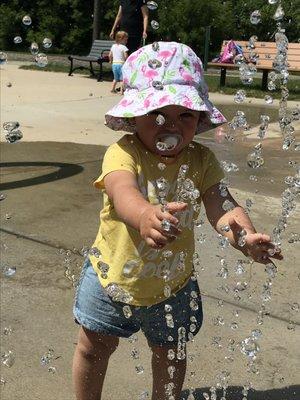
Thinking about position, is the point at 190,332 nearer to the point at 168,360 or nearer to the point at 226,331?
the point at 168,360

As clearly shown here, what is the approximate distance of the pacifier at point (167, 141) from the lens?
1715 mm

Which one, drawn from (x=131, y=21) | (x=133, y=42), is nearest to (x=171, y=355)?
(x=131, y=21)

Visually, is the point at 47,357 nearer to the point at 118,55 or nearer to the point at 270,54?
the point at 118,55

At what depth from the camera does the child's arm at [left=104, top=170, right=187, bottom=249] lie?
138 cm

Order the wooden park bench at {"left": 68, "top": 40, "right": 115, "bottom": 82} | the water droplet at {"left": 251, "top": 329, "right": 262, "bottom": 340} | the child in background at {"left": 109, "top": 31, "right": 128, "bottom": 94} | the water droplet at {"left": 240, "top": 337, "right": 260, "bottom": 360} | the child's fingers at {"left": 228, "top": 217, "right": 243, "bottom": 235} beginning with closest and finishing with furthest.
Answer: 1. the child's fingers at {"left": 228, "top": 217, "right": 243, "bottom": 235}
2. the water droplet at {"left": 240, "top": 337, "right": 260, "bottom": 360}
3. the water droplet at {"left": 251, "top": 329, "right": 262, "bottom": 340}
4. the child in background at {"left": 109, "top": 31, "right": 128, "bottom": 94}
5. the wooden park bench at {"left": 68, "top": 40, "right": 115, "bottom": 82}

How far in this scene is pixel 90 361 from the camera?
193 cm

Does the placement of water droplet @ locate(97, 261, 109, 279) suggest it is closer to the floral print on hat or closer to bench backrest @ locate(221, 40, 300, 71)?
the floral print on hat

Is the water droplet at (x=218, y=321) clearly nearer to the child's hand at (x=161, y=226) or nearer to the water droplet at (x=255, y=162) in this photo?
Result: the water droplet at (x=255, y=162)

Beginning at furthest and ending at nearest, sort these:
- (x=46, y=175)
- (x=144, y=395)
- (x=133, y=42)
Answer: (x=133, y=42)
(x=46, y=175)
(x=144, y=395)

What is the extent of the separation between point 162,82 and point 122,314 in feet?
2.03

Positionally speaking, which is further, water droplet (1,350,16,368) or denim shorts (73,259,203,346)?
water droplet (1,350,16,368)

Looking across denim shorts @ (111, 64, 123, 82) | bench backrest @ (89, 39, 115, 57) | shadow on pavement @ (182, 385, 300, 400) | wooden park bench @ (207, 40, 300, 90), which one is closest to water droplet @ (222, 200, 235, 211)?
shadow on pavement @ (182, 385, 300, 400)

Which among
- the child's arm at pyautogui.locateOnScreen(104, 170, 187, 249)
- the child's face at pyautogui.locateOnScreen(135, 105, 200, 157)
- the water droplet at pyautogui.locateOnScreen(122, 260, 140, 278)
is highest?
the child's face at pyautogui.locateOnScreen(135, 105, 200, 157)

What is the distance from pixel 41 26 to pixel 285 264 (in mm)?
10582
